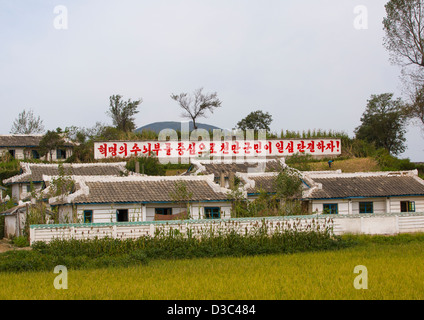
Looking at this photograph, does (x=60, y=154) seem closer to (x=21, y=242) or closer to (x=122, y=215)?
(x=122, y=215)

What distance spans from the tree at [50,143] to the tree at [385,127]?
27908 mm

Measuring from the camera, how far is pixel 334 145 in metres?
46.2

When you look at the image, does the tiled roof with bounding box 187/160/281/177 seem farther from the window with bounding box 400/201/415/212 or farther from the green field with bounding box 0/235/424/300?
the green field with bounding box 0/235/424/300

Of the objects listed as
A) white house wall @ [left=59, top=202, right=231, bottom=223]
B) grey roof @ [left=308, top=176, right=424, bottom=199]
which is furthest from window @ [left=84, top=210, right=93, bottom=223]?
grey roof @ [left=308, top=176, right=424, bottom=199]

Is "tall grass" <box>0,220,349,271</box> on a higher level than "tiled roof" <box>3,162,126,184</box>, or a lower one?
lower

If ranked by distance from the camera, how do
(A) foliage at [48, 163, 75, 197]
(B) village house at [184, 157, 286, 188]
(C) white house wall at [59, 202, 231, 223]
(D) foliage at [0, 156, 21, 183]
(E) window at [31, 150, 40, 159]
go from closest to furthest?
(A) foliage at [48, 163, 75, 197]
(C) white house wall at [59, 202, 231, 223]
(B) village house at [184, 157, 286, 188]
(D) foliage at [0, 156, 21, 183]
(E) window at [31, 150, 40, 159]

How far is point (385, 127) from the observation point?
5153 cm

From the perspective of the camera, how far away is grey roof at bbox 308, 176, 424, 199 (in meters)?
27.2

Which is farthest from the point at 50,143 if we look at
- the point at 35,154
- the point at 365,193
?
the point at 365,193

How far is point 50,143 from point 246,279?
120 feet

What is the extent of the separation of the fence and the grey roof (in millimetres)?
5220
